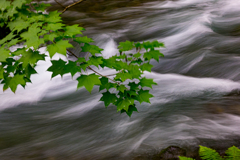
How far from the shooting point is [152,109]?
3178mm

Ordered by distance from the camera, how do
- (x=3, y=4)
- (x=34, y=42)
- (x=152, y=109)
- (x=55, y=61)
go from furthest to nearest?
(x=152, y=109), (x=3, y=4), (x=55, y=61), (x=34, y=42)

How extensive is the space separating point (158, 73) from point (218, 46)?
4.99 feet

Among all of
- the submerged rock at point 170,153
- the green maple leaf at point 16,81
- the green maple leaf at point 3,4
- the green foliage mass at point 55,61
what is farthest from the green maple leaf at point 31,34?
the submerged rock at point 170,153

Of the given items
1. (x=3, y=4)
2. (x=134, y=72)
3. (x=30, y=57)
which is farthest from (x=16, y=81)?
(x=134, y=72)

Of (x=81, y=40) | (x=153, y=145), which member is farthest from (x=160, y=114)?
(x=81, y=40)

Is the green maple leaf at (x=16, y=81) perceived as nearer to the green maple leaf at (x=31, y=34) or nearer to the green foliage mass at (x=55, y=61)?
the green foliage mass at (x=55, y=61)

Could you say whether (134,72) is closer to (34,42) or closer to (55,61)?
(55,61)

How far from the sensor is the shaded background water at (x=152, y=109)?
2514mm

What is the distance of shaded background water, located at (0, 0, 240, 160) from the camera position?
251cm

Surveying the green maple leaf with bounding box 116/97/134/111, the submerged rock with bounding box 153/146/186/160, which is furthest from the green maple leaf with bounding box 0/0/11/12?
the submerged rock with bounding box 153/146/186/160

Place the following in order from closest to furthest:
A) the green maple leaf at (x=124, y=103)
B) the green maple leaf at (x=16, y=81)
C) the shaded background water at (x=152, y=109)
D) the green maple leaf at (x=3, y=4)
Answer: the green maple leaf at (x=16, y=81) < the green maple leaf at (x=124, y=103) < the green maple leaf at (x=3, y=4) < the shaded background water at (x=152, y=109)

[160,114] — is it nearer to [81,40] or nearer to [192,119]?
[192,119]

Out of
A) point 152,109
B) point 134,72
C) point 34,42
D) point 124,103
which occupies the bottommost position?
point 152,109

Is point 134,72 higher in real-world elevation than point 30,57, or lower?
lower
